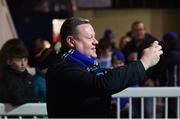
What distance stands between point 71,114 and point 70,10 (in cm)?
1309

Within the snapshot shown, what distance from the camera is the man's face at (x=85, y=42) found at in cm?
433

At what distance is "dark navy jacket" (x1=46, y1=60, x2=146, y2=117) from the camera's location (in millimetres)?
4148

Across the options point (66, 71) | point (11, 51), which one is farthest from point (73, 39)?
point (11, 51)

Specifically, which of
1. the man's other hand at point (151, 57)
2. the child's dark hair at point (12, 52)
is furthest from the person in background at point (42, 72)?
the man's other hand at point (151, 57)

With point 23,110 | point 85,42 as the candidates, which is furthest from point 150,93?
point 85,42

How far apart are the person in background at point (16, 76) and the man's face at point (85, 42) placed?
201 centimetres

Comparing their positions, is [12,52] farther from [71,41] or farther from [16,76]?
[71,41]

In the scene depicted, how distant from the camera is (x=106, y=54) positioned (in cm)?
930

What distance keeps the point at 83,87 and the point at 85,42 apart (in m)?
0.33

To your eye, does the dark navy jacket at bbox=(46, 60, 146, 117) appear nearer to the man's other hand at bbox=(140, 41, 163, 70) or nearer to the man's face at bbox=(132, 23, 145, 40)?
the man's other hand at bbox=(140, 41, 163, 70)

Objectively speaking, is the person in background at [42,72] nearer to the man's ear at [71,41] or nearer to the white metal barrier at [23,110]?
the white metal barrier at [23,110]

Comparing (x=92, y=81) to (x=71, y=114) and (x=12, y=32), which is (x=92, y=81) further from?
(x=12, y=32)

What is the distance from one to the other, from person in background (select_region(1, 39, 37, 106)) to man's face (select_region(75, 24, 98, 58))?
2010 mm

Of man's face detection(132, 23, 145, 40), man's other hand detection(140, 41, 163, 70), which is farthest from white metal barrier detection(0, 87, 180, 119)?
man's face detection(132, 23, 145, 40)
